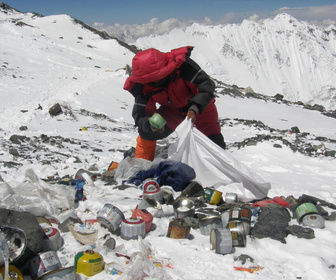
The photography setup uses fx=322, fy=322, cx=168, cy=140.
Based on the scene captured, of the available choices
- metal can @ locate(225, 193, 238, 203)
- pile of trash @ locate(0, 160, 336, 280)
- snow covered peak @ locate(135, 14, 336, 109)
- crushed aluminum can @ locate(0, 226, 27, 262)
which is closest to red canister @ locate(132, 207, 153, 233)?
pile of trash @ locate(0, 160, 336, 280)

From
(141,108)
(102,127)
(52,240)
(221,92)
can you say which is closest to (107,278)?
(52,240)

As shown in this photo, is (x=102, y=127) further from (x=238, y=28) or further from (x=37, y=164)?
(x=238, y=28)

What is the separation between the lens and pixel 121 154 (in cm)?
552

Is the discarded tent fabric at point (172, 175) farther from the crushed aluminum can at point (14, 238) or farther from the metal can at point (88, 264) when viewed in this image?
the crushed aluminum can at point (14, 238)

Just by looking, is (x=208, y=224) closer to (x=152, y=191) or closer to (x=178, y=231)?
(x=178, y=231)

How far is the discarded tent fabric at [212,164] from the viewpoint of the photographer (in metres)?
3.75

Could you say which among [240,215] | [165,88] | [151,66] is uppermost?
[151,66]

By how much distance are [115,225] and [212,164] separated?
174 centimetres

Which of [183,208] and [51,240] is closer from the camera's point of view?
[51,240]

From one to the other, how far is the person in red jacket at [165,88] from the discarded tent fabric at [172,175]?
0.54 metres

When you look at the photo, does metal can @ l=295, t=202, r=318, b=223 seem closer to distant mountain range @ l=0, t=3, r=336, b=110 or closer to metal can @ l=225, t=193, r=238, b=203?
metal can @ l=225, t=193, r=238, b=203

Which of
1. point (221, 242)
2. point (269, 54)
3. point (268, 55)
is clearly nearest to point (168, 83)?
point (221, 242)

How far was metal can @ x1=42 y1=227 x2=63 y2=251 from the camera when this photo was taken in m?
2.23

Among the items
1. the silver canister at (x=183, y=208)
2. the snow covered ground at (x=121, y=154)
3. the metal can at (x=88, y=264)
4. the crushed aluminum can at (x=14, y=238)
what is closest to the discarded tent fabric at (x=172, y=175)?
the snow covered ground at (x=121, y=154)
